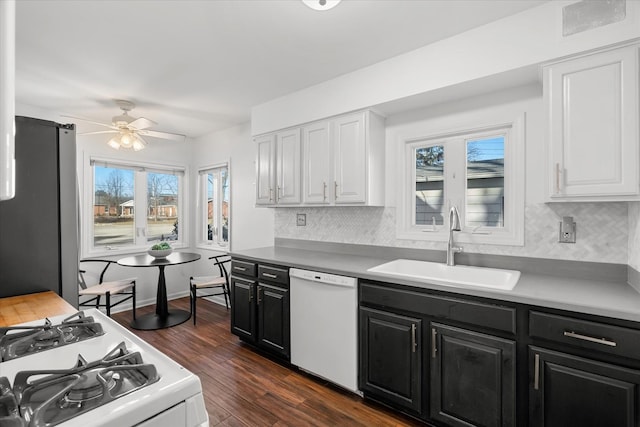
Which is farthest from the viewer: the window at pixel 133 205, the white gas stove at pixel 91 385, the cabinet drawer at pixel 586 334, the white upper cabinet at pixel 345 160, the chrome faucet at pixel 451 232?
the window at pixel 133 205

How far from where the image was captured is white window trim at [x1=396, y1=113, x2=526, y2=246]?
86.3 inches

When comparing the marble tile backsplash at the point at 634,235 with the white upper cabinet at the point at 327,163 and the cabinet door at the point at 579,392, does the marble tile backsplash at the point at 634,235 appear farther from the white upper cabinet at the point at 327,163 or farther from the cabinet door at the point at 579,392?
the white upper cabinet at the point at 327,163

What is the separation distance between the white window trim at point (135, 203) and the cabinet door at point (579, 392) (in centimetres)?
473

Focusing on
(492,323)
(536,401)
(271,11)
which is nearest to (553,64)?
(492,323)

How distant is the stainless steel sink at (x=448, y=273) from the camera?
202 cm

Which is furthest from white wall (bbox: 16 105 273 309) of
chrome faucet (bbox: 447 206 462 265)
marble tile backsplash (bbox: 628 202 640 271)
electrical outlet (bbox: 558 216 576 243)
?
marble tile backsplash (bbox: 628 202 640 271)

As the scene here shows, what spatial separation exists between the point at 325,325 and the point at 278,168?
1657mm

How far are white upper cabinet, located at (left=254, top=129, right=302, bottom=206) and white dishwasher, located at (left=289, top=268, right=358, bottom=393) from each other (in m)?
0.92

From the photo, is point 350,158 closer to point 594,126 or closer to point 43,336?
point 594,126

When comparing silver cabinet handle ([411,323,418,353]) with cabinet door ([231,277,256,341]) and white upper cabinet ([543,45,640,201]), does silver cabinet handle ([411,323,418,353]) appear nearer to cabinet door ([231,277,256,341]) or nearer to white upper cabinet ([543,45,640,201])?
white upper cabinet ([543,45,640,201])

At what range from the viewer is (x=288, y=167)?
3195 mm

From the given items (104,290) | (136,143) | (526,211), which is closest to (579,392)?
(526,211)

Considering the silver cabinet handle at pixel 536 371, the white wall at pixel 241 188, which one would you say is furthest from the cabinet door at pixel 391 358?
the white wall at pixel 241 188

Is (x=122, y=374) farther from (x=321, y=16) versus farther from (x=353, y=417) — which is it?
(x=321, y=16)
